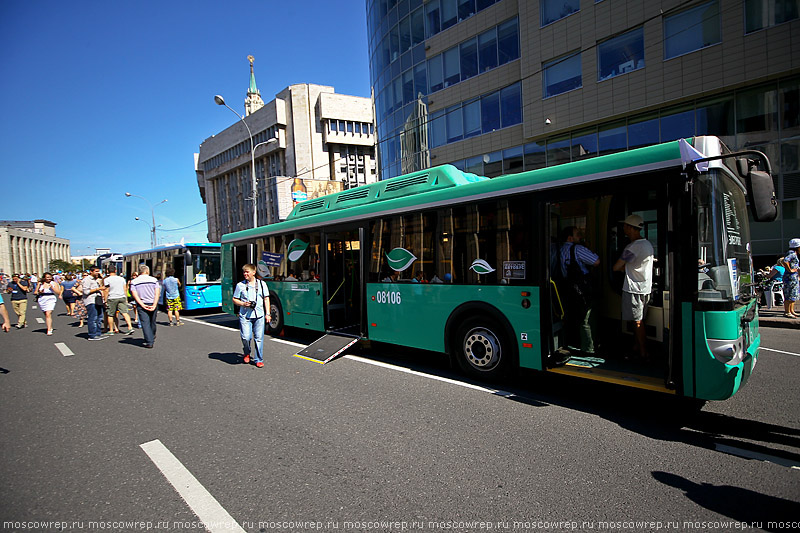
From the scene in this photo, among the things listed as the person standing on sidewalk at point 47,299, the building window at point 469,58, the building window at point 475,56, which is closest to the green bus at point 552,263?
the person standing on sidewalk at point 47,299

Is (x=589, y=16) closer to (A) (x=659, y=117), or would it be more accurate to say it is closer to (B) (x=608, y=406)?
(A) (x=659, y=117)

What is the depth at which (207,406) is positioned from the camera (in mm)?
5156

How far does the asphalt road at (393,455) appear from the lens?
283cm

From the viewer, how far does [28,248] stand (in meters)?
114

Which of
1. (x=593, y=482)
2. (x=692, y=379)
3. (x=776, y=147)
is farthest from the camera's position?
(x=776, y=147)

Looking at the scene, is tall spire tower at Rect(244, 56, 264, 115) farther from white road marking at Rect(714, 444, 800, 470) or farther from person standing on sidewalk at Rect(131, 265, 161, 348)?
white road marking at Rect(714, 444, 800, 470)

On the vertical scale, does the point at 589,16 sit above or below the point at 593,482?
above

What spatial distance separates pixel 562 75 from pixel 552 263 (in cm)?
1621

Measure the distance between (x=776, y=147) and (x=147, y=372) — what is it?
65.0 ft

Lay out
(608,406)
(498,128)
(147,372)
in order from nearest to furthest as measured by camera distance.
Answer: (608,406) < (147,372) < (498,128)

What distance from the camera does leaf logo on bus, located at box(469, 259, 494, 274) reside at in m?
5.80

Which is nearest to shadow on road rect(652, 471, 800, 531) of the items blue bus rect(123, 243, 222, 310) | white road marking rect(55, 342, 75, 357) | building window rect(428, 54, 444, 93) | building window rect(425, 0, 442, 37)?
white road marking rect(55, 342, 75, 357)

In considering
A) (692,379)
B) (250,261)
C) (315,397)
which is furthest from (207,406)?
(250,261)

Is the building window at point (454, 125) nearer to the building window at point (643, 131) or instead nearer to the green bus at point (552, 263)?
the building window at point (643, 131)
